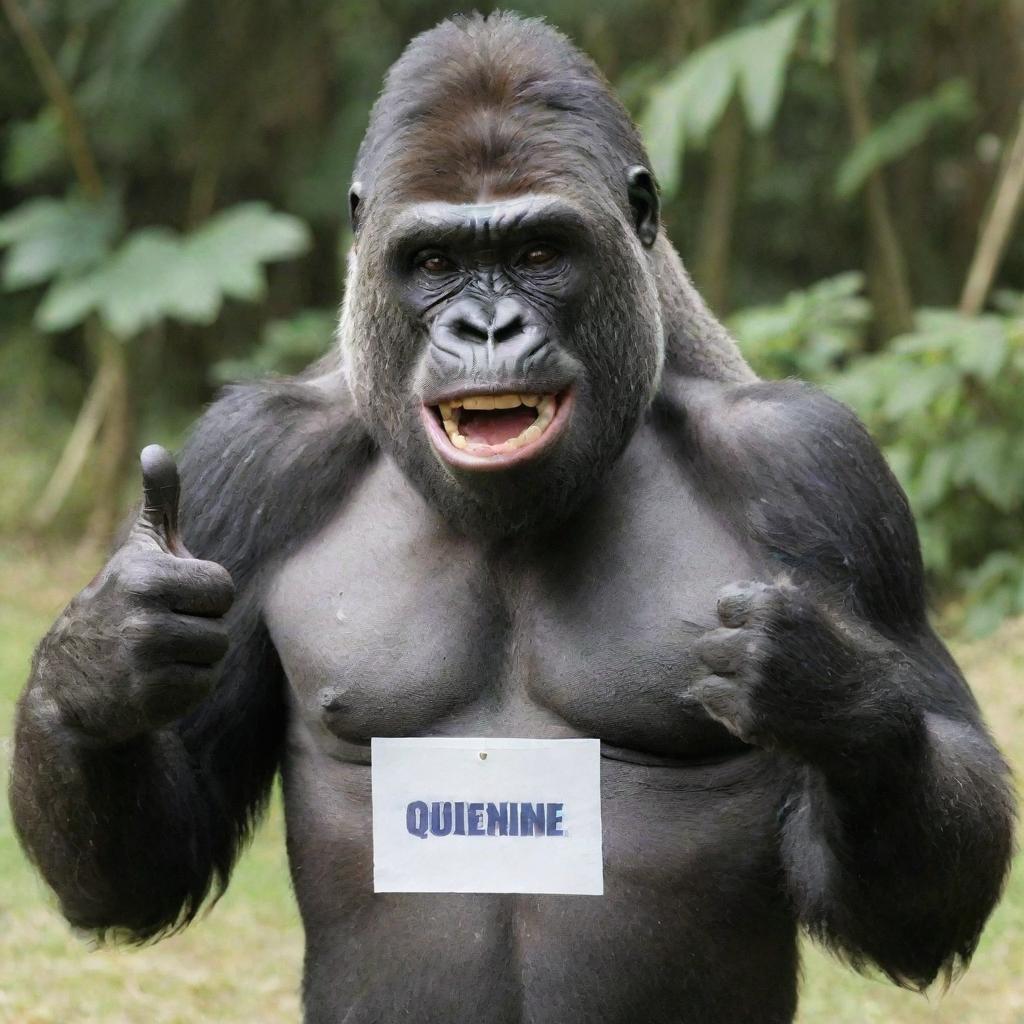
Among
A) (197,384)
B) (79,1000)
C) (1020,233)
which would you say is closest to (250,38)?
(197,384)

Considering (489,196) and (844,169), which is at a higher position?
(489,196)

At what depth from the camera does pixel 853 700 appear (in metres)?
2.73

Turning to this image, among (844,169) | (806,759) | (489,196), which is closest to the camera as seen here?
(806,759)

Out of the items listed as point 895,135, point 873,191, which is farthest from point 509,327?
point 873,191

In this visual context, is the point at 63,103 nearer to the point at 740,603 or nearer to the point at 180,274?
the point at 180,274

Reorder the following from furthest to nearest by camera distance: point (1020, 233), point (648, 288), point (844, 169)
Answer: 1. point (1020, 233)
2. point (844, 169)
3. point (648, 288)

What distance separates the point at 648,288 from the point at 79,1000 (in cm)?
249

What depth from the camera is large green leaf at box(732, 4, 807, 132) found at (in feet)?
24.1

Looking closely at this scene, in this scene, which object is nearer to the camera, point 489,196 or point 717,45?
point 489,196

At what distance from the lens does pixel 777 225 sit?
39.2 feet

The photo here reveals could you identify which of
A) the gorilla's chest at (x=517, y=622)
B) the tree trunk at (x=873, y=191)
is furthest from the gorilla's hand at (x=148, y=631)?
the tree trunk at (x=873, y=191)

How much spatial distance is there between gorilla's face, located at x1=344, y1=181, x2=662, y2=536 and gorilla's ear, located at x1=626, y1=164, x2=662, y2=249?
0.16 ft

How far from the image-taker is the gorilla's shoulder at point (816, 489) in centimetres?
314

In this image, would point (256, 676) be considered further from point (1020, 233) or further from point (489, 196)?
point (1020, 233)
